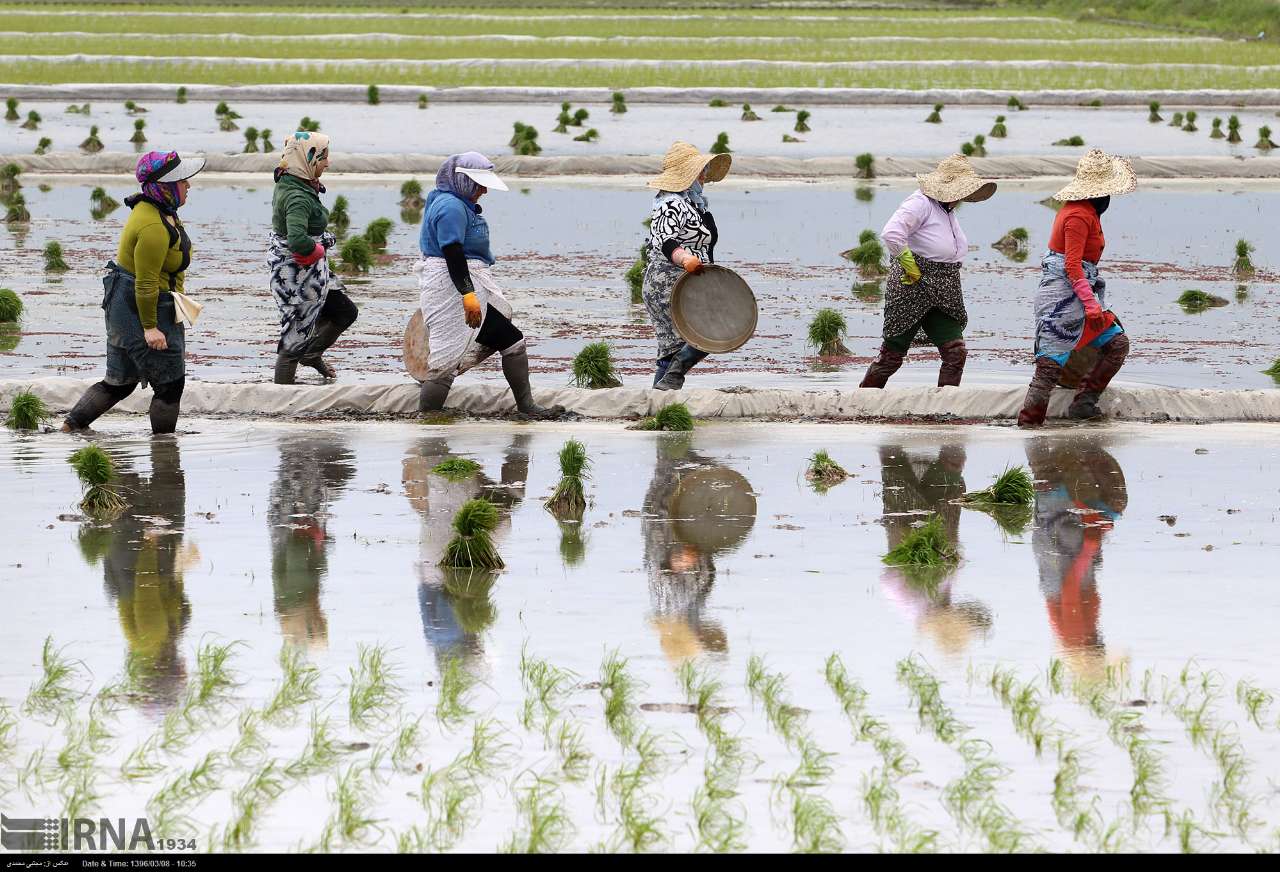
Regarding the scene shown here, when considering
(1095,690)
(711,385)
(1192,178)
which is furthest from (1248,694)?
(1192,178)

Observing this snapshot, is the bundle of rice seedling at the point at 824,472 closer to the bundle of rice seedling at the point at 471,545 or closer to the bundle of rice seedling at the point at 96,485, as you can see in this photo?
the bundle of rice seedling at the point at 471,545

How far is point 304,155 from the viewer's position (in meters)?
11.8

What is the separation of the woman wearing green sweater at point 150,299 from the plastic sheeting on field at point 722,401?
2.90ft

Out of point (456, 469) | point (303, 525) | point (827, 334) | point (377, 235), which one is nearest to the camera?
point (303, 525)

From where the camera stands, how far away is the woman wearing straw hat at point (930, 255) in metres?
11.6

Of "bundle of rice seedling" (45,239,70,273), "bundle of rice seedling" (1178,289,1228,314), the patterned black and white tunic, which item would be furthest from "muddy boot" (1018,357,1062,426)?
"bundle of rice seedling" (45,239,70,273)

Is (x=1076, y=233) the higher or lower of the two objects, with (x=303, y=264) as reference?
higher

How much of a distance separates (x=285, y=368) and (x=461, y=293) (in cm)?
161

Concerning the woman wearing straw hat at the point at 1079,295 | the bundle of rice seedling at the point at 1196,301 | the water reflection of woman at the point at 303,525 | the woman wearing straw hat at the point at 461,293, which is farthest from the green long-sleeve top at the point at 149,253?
the bundle of rice seedling at the point at 1196,301

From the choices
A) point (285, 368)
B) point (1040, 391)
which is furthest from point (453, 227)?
point (1040, 391)

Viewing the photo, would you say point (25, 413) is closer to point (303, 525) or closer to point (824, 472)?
point (303, 525)

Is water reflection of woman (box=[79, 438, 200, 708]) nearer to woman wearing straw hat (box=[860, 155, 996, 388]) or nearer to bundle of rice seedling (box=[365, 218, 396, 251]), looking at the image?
woman wearing straw hat (box=[860, 155, 996, 388])

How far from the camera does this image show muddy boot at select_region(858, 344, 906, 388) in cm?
1205

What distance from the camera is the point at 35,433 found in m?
11.0
